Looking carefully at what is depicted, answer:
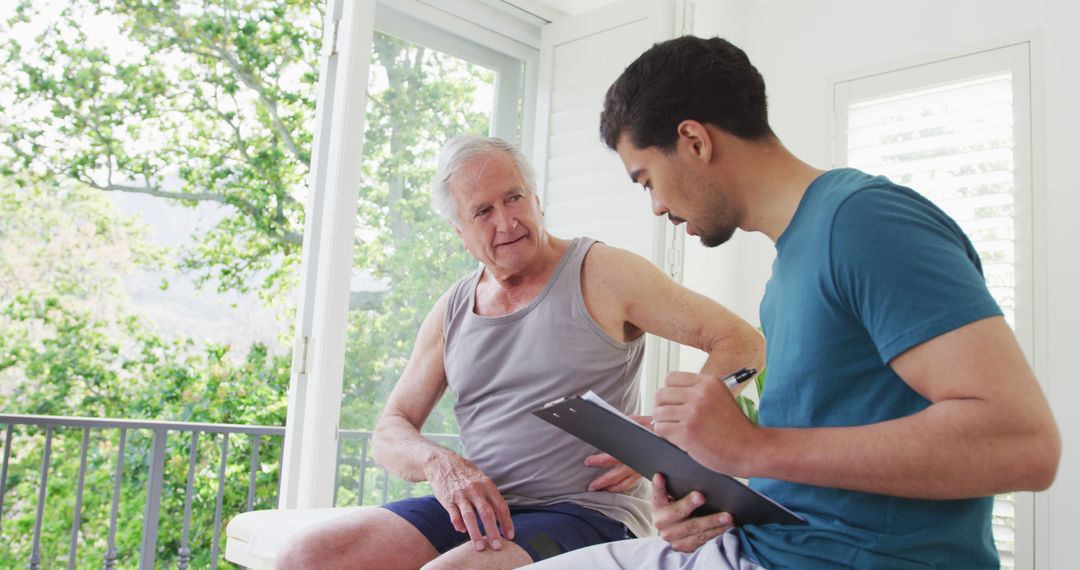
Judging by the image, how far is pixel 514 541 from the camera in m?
1.44

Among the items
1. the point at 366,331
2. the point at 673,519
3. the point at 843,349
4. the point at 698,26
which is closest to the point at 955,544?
the point at 843,349

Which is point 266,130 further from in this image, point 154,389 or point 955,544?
point 955,544

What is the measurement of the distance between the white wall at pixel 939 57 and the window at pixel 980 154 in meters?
0.04

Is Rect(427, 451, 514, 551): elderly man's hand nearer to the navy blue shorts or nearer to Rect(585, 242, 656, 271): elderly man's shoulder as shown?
the navy blue shorts

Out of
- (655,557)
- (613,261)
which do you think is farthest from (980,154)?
(655,557)

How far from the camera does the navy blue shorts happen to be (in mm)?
1433

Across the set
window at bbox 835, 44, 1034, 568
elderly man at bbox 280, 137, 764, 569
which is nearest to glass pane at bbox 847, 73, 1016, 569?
window at bbox 835, 44, 1034, 568

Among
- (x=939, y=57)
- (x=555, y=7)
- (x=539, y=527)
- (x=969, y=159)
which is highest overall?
(x=555, y=7)

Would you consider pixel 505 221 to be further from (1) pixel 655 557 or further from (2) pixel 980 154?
(2) pixel 980 154

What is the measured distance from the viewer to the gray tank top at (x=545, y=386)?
5.22ft

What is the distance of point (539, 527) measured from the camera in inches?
57.2

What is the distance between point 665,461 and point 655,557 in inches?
5.4

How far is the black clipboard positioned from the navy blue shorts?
27cm

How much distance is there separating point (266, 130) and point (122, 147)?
1131 mm
